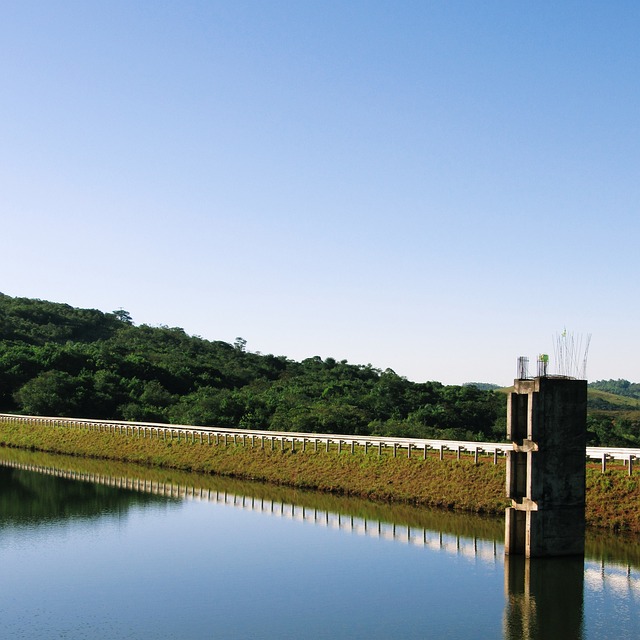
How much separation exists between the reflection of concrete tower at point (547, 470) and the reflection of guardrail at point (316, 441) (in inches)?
53.4

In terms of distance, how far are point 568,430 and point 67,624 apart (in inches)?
768

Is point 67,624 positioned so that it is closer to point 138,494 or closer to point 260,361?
point 138,494

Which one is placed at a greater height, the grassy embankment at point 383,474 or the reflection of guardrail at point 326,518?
the grassy embankment at point 383,474

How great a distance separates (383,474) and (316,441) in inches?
322

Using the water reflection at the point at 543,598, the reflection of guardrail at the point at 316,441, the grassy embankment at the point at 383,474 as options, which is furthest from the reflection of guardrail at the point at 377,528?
the grassy embankment at the point at 383,474

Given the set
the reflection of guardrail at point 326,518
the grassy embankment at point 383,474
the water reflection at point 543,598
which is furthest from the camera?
the grassy embankment at point 383,474

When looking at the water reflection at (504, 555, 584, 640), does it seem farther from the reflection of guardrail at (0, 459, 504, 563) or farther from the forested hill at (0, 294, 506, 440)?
the forested hill at (0, 294, 506, 440)

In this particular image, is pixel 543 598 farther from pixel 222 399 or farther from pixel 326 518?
pixel 222 399

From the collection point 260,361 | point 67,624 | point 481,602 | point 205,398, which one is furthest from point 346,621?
point 260,361

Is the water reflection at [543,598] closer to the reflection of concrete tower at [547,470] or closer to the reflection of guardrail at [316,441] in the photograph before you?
the reflection of concrete tower at [547,470]

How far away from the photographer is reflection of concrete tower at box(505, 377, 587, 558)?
34875 millimetres

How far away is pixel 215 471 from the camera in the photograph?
63844mm

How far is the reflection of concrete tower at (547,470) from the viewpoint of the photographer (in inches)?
1373

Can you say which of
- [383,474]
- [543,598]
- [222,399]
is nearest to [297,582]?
[543,598]
